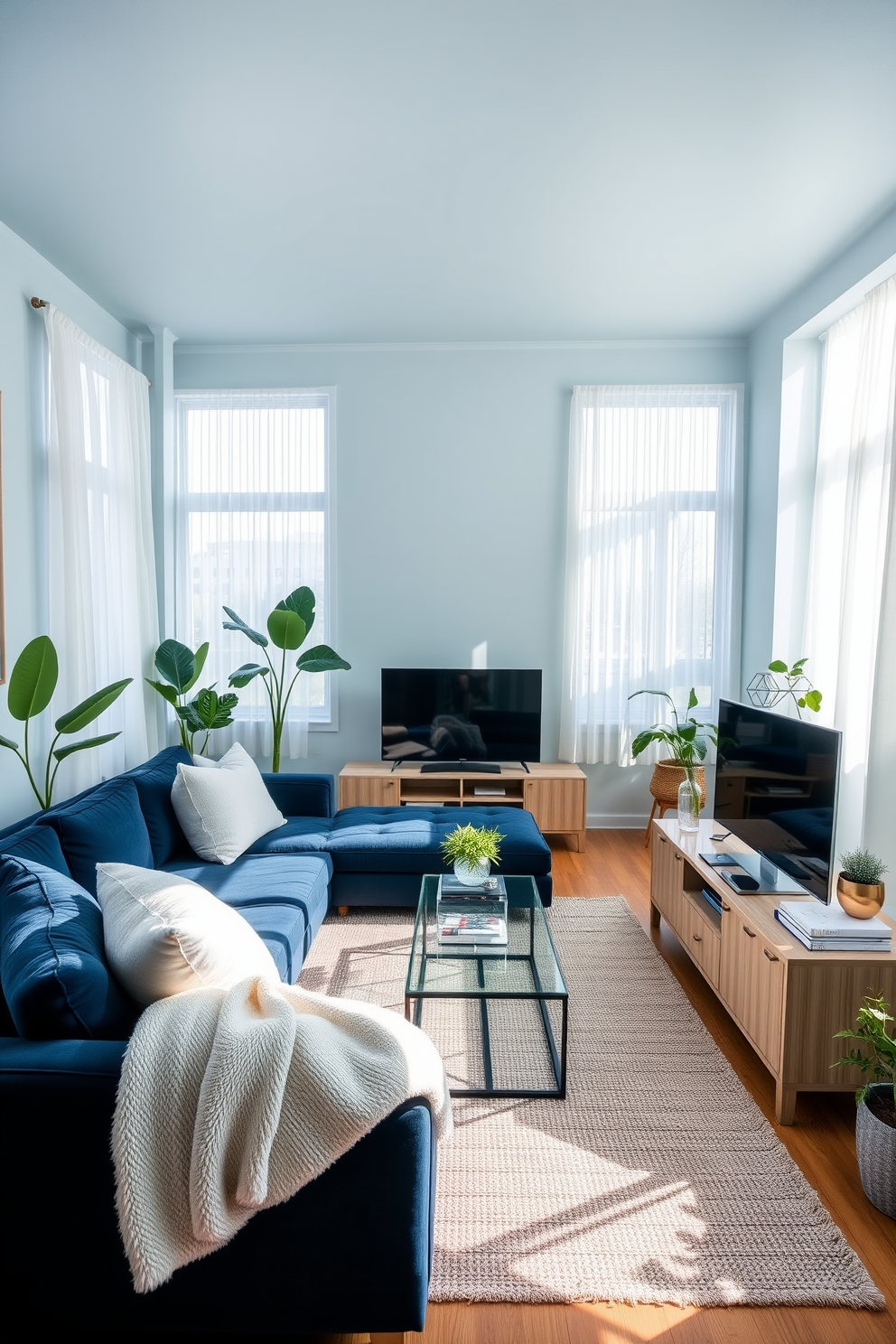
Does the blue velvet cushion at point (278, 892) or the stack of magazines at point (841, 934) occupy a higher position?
the stack of magazines at point (841, 934)

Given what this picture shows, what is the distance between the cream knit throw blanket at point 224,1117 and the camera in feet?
3.99

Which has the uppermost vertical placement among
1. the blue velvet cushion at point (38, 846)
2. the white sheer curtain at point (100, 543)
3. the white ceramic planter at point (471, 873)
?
the white sheer curtain at point (100, 543)

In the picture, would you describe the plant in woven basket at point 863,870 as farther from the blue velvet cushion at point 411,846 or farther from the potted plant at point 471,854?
the blue velvet cushion at point 411,846

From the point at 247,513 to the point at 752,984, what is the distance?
3.97m

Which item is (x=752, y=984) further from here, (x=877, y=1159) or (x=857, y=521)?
(x=857, y=521)

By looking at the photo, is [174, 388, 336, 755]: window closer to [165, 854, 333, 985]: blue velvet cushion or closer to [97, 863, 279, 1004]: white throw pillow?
Result: [165, 854, 333, 985]: blue velvet cushion

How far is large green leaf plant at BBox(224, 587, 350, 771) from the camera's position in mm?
4516

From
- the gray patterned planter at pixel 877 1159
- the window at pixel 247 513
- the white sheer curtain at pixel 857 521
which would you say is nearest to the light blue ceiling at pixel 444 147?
the white sheer curtain at pixel 857 521

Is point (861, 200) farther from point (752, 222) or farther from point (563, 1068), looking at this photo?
point (563, 1068)

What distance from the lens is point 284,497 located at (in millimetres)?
4973

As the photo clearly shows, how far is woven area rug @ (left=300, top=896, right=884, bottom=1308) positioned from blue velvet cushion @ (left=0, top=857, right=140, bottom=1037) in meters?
0.90

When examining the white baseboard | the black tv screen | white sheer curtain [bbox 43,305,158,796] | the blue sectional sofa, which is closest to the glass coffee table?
the blue sectional sofa

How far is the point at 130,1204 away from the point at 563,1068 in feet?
4.32

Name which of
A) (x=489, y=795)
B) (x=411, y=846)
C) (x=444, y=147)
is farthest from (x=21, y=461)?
(x=489, y=795)
